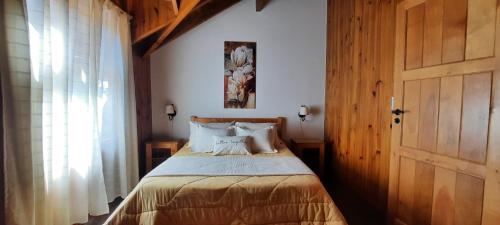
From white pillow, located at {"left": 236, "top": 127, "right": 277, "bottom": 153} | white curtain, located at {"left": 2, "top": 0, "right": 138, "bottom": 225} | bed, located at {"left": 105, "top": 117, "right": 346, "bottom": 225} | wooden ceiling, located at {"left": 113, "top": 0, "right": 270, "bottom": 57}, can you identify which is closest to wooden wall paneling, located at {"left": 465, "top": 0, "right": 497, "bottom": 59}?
bed, located at {"left": 105, "top": 117, "right": 346, "bottom": 225}

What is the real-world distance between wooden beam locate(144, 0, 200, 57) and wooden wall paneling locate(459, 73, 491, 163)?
2400mm

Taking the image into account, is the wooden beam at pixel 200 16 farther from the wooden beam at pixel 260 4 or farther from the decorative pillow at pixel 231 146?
the decorative pillow at pixel 231 146

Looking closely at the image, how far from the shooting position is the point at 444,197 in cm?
153

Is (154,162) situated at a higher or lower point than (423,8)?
lower

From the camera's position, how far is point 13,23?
1.24 meters

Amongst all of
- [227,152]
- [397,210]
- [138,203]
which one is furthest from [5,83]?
[397,210]

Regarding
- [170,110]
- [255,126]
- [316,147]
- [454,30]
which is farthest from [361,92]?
[170,110]

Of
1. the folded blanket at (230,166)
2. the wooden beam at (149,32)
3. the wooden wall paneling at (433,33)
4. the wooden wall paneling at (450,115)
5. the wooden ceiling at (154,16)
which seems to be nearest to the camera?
the wooden wall paneling at (450,115)

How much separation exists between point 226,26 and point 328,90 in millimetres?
1800

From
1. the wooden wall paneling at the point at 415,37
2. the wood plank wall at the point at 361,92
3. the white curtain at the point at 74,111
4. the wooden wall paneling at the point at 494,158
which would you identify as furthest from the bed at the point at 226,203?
the wooden wall paneling at the point at 415,37

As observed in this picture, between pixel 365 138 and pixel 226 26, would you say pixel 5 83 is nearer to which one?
pixel 226 26

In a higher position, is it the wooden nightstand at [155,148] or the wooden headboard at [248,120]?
the wooden headboard at [248,120]

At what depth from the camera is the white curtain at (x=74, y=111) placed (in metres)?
1.40

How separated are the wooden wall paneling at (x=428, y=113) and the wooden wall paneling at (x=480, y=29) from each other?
28 centimetres
